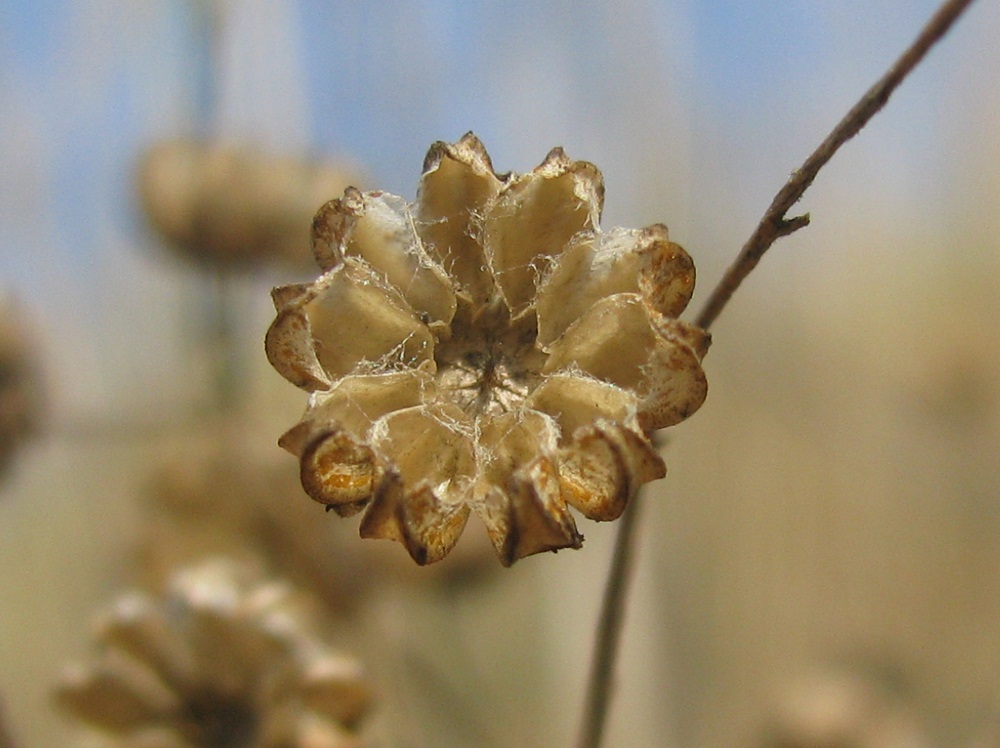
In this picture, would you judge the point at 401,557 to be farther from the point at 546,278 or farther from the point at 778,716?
Result: the point at 546,278

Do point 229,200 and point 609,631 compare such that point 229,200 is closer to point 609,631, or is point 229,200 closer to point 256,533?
point 256,533

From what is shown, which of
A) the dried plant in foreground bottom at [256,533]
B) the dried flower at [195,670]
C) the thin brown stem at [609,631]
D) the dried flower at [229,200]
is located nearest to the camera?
the thin brown stem at [609,631]

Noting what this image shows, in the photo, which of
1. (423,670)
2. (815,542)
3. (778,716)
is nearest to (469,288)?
(423,670)

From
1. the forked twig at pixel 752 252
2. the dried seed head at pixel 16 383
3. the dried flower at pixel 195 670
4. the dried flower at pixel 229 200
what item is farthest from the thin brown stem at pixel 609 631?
the dried flower at pixel 229 200

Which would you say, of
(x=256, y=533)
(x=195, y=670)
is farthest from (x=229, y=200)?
(x=195, y=670)

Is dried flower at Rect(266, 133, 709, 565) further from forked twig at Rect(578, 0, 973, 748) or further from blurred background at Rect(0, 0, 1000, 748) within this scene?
blurred background at Rect(0, 0, 1000, 748)

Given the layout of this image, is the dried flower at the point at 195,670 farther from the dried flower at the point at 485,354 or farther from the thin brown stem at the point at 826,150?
the thin brown stem at the point at 826,150
